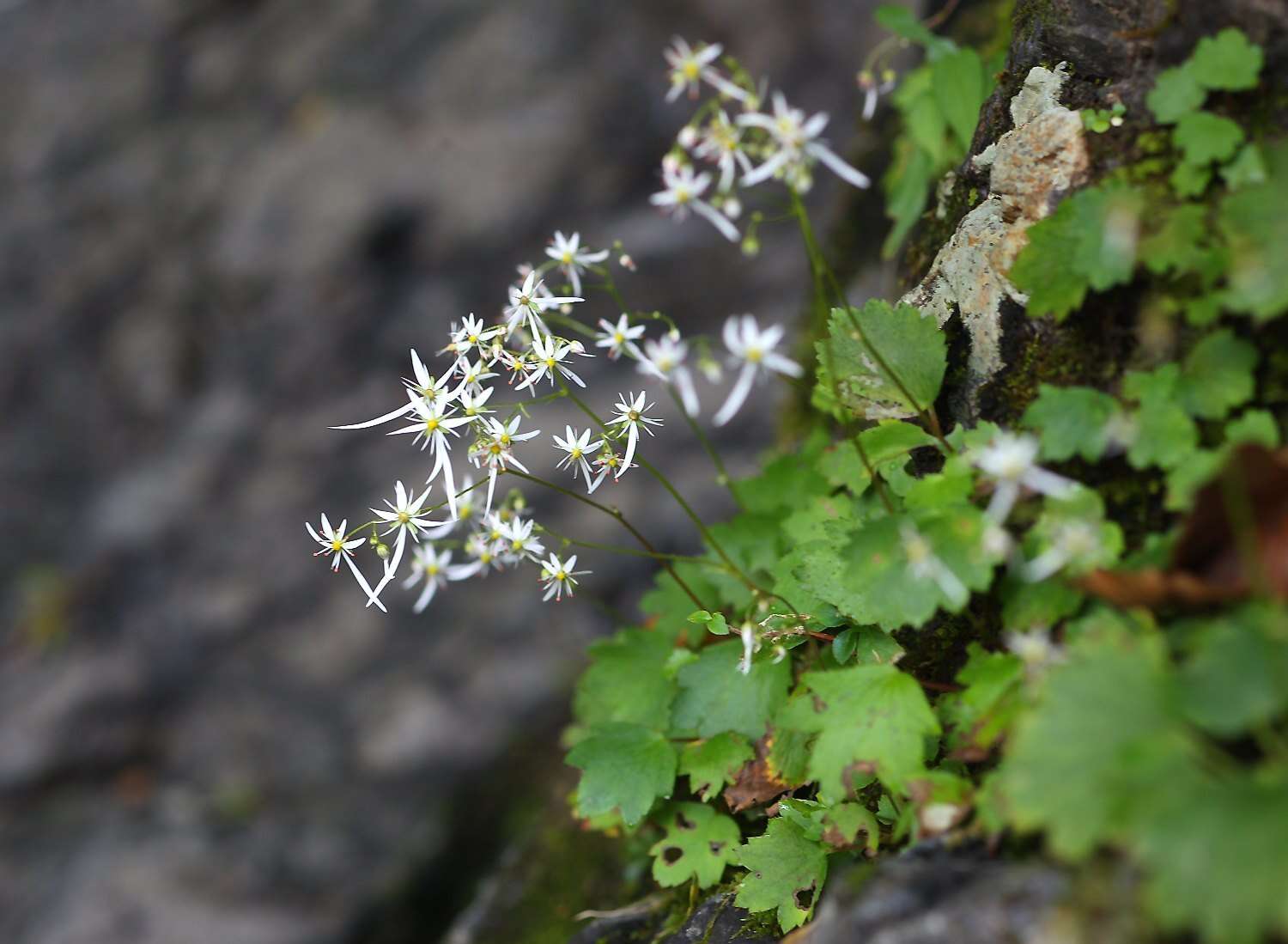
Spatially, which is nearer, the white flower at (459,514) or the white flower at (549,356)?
the white flower at (549,356)

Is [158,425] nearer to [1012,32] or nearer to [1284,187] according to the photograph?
Result: [1012,32]

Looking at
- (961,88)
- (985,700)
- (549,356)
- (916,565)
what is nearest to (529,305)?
(549,356)

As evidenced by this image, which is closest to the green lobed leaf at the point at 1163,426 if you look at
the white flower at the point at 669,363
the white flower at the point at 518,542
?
the white flower at the point at 669,363

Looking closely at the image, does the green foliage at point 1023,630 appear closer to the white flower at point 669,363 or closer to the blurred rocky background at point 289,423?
the white flower at point 669,363

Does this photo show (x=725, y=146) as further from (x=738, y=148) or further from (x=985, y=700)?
(x=985, y=700)

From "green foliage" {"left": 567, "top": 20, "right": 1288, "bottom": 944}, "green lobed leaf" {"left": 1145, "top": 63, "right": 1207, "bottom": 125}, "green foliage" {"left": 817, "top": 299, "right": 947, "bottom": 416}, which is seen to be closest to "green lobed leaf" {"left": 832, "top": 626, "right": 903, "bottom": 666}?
"green foliage" {"left": 567, "top": 20, "right": 1288, "bottom": 944}

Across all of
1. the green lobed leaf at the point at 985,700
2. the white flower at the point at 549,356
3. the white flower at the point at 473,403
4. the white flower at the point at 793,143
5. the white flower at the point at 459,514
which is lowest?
the green lobed leaf at the point at 985,700
